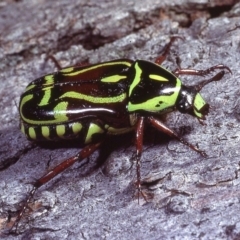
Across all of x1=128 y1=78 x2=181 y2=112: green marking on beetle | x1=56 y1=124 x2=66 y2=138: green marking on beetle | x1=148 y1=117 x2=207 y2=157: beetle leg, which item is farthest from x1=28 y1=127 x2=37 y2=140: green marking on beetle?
x1=148 y1=117 x2=207 y2=157: beetle leg

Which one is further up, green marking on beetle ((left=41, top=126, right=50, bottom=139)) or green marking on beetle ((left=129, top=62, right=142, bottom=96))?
green marking on beetle ((left=129, top=62, right=142, bottom=96))

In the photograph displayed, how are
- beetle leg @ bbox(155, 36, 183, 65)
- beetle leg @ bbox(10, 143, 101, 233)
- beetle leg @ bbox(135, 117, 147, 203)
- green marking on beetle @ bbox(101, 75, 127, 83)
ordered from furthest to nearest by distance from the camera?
beetle leg @ bbox(155, 36, 183, 65), green marking on beetle @ bbox(101, 75, 127, 83), beetle leg @ bbox(10, 143, 101, 233), beetle leg @ bbox(135, 117, 147, 203)

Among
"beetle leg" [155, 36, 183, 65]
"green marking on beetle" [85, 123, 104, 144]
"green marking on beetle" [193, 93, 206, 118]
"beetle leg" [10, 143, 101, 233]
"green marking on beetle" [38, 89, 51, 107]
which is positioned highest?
"green marking on beetle" [38, 89, 51, 107]

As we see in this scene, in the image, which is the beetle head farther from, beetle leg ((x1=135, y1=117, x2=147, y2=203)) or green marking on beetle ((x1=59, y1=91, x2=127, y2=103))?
green marking on beetle ((x1=59, y1=91, x2=127, y2=103))

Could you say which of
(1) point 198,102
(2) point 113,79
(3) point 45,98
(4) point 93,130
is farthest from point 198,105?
(3) point 45,98

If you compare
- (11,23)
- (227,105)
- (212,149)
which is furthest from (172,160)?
(11,23)

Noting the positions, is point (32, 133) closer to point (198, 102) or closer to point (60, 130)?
point (60, 130)

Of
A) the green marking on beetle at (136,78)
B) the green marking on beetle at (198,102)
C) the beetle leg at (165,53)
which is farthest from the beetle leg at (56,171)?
the beetle leg at (165,53)
